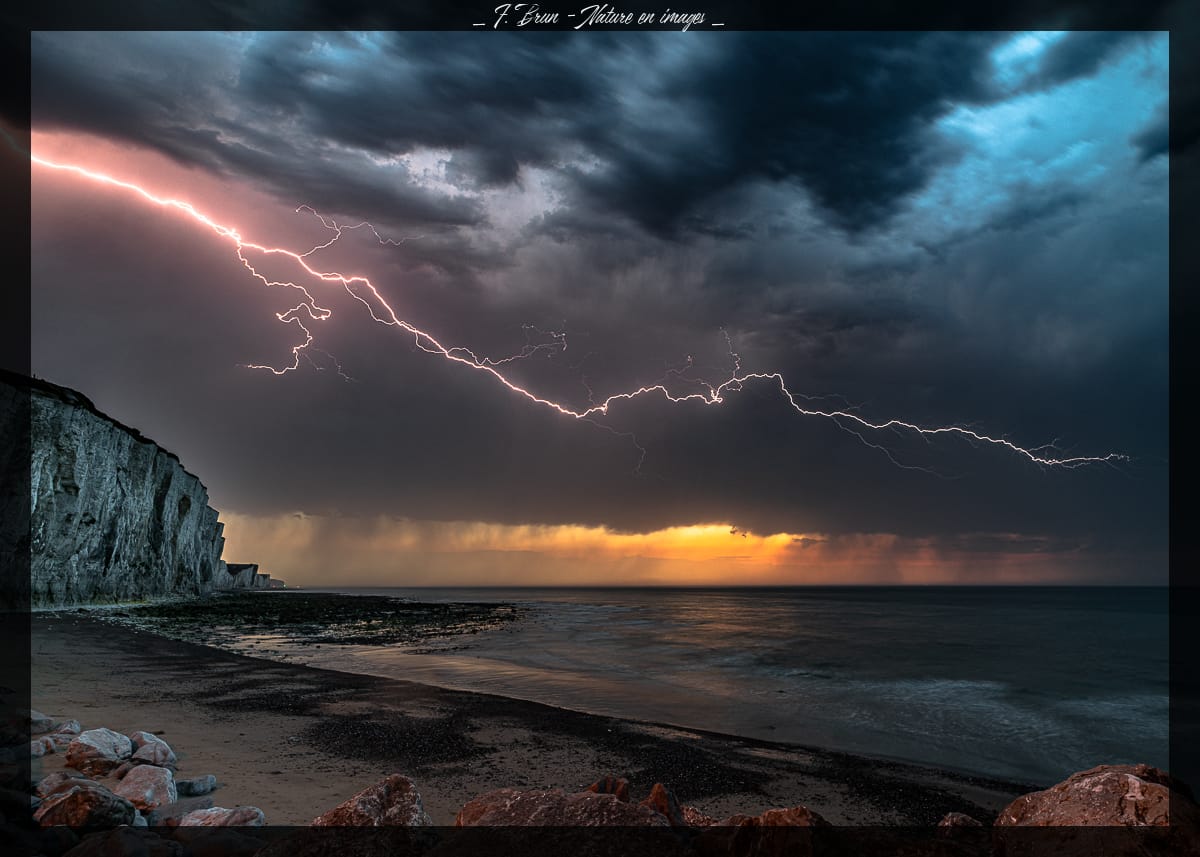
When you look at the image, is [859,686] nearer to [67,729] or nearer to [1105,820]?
[1105,820]

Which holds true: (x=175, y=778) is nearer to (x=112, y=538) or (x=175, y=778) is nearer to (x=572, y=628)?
(x=572, y=628)

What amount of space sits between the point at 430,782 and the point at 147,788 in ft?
10.4

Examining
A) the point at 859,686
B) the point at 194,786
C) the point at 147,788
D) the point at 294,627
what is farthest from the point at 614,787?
the point at 294,627

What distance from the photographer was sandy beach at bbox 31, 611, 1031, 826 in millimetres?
8094

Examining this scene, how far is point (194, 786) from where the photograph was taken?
23.1 feet

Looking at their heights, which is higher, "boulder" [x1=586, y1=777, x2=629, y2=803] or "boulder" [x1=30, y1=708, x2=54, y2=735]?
"boulder" [x1=586, y1=777, x2=629, y2=803]

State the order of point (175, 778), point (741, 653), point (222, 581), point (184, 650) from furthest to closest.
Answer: point (222, 581), point (741, 653), point (184, 650), point (175, 778)

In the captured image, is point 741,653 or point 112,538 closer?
point 741,653

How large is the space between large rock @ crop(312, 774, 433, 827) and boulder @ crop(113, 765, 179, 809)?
10.0 ft

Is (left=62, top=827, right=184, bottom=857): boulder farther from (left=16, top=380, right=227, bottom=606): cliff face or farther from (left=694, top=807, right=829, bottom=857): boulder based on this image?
(left=16, top=380, right=227, bottom=606): cliff face

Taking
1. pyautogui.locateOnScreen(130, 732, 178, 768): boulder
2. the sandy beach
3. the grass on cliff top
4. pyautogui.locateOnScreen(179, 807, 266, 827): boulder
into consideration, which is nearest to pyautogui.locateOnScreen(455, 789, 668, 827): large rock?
pyautogui.locateOnScreen(179, 807, 266, 827): boulder

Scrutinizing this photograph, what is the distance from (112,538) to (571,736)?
161ft

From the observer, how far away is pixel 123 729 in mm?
9711

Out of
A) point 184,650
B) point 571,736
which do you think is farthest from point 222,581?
point 571,736
